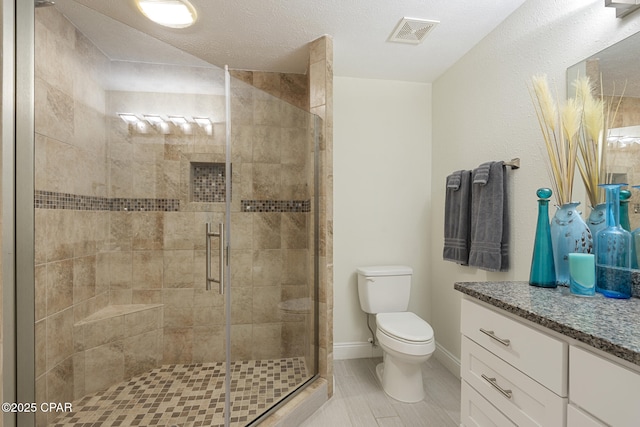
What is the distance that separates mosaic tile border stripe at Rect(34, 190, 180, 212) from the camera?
1331mm

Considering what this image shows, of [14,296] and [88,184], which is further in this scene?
[88,184]

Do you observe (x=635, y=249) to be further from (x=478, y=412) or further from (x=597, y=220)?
(x=478, y=412)

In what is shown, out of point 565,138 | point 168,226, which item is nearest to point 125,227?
point 168,226

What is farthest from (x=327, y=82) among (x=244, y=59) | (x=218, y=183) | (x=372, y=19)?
(x=218, y=183)

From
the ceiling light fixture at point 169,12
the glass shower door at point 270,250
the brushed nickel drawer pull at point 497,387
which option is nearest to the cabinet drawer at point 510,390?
the brushed nickel drawer pull at point 497,387

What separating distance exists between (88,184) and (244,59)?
1519 millimetres

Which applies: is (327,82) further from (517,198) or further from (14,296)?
(14,296)

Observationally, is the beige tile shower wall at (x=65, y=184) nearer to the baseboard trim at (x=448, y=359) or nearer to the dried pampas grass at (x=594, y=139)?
the dried pampas grass at (x=594, y=139)

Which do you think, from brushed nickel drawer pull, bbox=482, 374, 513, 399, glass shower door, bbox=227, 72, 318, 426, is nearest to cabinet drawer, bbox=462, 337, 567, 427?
brushed nickel drawer pull, bbox=482, 374, 513, 399

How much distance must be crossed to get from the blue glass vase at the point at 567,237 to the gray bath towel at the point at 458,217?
0.84m

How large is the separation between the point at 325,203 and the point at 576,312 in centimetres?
142

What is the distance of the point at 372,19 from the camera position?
189 centimetres

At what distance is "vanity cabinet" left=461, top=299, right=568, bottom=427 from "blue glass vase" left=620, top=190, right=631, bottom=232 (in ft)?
2.10

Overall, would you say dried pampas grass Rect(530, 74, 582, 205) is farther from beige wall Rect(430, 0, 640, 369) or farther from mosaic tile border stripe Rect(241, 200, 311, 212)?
mosaic tile border stripe Rect(241, 200, 311, 212)
